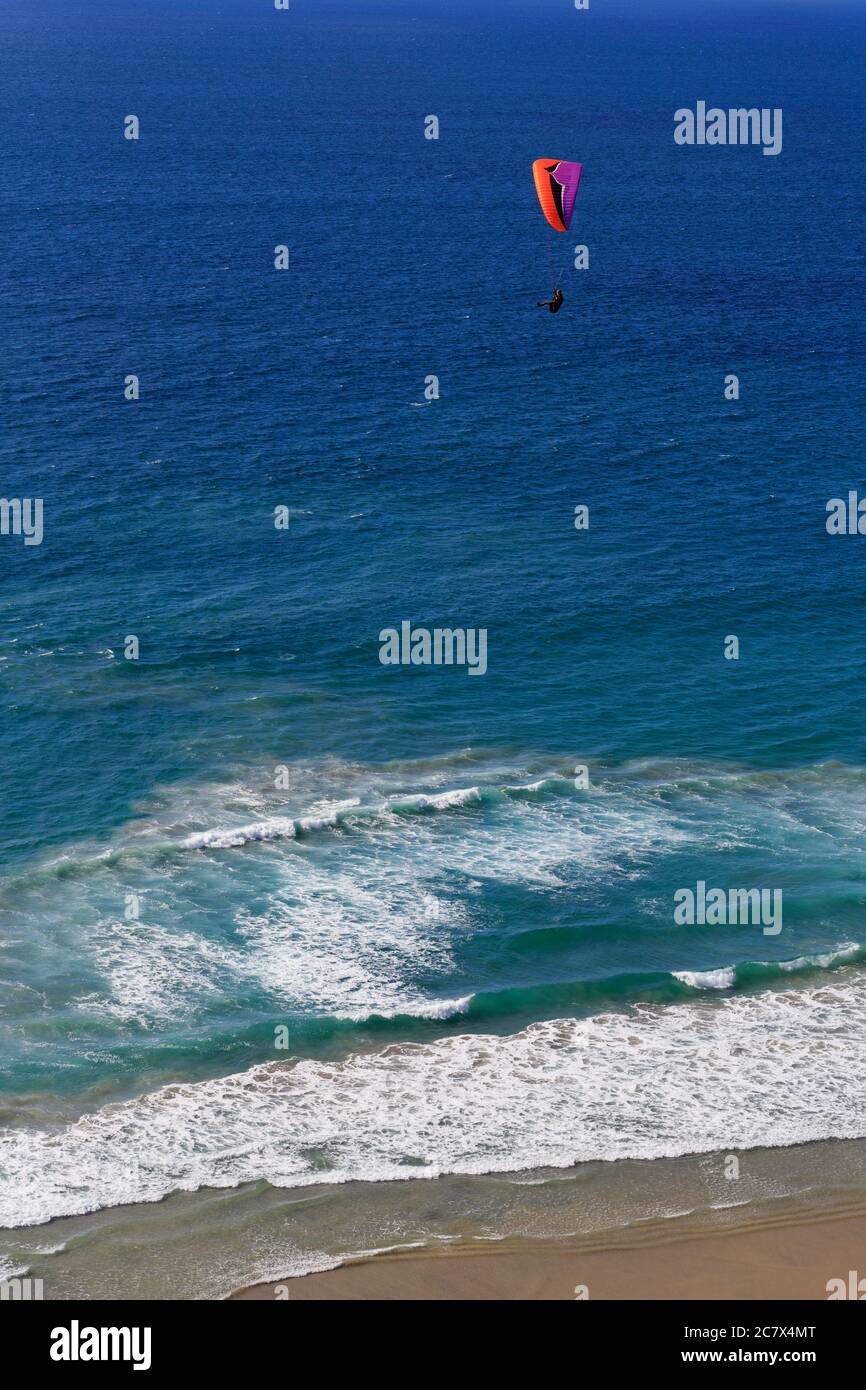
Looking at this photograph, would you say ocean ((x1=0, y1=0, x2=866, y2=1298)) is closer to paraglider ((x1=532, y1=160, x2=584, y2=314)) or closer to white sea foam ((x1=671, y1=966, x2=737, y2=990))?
white sea foam ((x1=671, y1=966, x2=737, y2=990))

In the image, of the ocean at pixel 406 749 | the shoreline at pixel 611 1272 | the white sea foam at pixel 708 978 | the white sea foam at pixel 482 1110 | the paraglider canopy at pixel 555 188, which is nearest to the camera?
the shoreline at pixel 611 1272

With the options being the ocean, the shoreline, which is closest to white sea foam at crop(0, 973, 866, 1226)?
the ocean

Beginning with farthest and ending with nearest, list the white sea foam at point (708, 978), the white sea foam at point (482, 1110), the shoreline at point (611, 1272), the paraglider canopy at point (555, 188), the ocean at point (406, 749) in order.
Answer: the paraglider canopy at point (555, 188) → the white sea foam at point (708, 978) → the ocean at point (406, 749) → the white sea foam at point (482, 1110) → the shoreline at point (611, 1272)

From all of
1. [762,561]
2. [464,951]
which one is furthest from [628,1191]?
[762,561]

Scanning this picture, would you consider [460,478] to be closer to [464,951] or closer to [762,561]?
[762,561]

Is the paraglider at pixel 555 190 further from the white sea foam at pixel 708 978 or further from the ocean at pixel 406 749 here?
the white sea foam at pixel 708 978

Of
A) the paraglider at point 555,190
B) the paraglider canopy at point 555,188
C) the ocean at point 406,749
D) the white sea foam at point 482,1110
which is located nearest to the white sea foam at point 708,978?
the ocean at point 406,749

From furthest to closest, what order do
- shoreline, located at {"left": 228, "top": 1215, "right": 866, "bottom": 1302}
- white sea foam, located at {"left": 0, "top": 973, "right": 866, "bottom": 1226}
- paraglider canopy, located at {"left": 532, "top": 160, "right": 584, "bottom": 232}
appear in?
paraglider canopy, located at {"left": 532, "top": 160, "right": 584, "bottom": 232} < white sea foam, located at {"left": 0, "top": 973, "right": 866, "bottom": 1226} < shoreline, located at {"left": 228, "top": 1215, "right": 866, "bottom": 1302}
